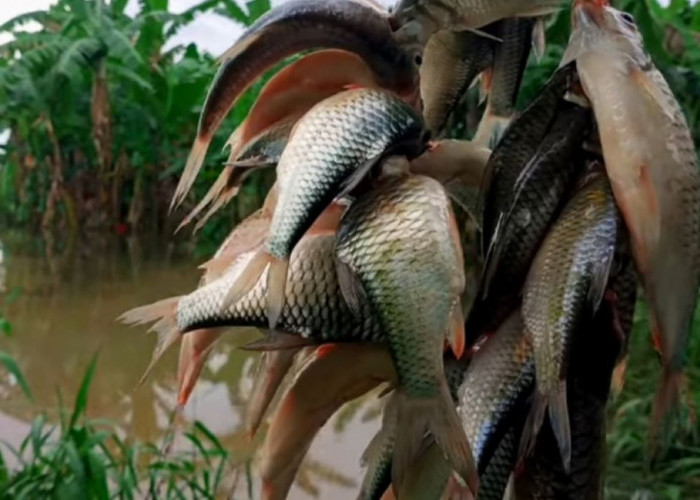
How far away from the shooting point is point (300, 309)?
866mm

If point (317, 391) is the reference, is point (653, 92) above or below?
above

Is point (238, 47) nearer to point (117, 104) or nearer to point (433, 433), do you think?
point (433, 433)

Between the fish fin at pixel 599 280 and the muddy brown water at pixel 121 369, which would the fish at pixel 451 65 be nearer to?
the fish fin at pixel 599 280

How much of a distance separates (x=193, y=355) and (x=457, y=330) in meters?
0.29

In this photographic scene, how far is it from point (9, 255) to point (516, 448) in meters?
9.14

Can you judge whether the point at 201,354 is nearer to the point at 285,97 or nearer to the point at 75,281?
the point at 285,97

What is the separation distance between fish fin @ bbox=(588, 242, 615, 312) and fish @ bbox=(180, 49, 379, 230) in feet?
0.81

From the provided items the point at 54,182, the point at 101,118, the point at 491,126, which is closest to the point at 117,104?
the point at 101,118

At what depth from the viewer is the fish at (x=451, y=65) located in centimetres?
107

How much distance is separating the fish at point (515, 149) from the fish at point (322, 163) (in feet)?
0.35

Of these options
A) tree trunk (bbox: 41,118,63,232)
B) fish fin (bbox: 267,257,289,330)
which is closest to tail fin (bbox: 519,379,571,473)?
fish fin (bbox: 267,257,289,330)

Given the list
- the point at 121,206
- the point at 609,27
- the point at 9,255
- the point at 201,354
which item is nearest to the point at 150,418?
the point at 201,354

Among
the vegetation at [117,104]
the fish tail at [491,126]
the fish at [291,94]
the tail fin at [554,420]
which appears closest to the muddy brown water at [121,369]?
the vegetation at [117,104]

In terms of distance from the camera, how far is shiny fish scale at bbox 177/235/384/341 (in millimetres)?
859
